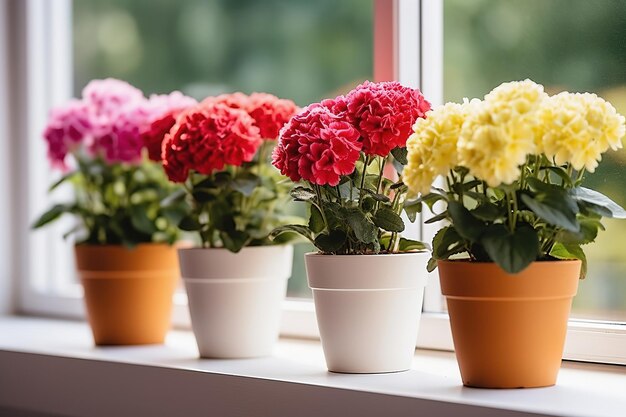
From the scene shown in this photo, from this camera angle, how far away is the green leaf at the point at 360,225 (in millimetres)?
1351

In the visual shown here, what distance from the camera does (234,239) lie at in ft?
5.25

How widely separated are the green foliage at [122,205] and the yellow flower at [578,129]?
85cm

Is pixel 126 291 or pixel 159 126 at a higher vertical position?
pixel 159 126

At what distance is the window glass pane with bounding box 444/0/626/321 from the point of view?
147 cm

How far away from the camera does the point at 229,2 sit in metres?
2.18

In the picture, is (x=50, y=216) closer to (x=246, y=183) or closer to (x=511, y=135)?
(x=246, y=183)

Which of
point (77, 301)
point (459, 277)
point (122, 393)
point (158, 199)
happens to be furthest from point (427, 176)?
point (77, 301)

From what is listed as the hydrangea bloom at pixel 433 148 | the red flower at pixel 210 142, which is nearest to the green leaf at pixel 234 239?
the red flower at pixel 210 142

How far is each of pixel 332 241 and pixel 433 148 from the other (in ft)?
0.80

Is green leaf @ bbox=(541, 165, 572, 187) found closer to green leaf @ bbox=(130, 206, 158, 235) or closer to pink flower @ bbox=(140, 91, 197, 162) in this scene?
pink flower @ bbox=(140, 91, 197, 162)

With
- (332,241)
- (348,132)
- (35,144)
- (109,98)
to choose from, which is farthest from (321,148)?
(35,144)

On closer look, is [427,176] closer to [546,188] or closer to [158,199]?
[546,188]

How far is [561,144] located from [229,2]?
3.89ft

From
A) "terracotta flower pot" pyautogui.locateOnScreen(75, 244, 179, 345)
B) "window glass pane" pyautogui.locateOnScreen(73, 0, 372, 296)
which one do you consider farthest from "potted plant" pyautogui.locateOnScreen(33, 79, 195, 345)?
"window glass pane" pyautogui.locateOnScreen(73, 0, 372, 296)
